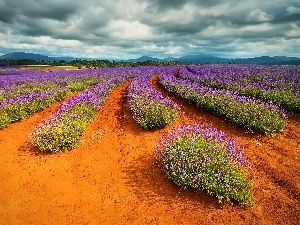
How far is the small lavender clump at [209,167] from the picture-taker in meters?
5.48

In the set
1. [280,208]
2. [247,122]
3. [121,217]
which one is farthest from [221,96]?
[121,217]

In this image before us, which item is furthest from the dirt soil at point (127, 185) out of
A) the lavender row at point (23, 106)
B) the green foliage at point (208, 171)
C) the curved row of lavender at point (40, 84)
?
the curved row of lavender at point (40, 84)

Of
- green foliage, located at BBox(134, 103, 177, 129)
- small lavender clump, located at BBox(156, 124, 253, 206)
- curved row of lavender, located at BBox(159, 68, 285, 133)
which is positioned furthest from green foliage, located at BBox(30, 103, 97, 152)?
curved row of lavender, located at BBox(159, 68, 285, 133)

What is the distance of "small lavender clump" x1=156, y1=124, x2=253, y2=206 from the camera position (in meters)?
5.48

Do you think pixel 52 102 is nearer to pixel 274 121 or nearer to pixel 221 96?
pixel 221 96

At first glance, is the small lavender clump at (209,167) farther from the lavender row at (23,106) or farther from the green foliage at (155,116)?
the lavender row at (23,106)

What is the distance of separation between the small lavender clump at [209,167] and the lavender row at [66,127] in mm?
3447

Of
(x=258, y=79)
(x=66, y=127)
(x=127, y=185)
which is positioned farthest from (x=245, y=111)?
(x=258, y=79)

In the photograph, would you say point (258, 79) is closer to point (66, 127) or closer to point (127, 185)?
point (66, 127)

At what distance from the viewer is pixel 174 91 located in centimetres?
1369

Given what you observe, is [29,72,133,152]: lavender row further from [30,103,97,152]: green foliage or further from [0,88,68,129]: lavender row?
[0,88,68,129]: lavender row

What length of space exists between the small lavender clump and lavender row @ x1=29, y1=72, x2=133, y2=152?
11.3 feet

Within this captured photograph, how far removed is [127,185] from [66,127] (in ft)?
11.1

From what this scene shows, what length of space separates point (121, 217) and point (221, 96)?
638cm
